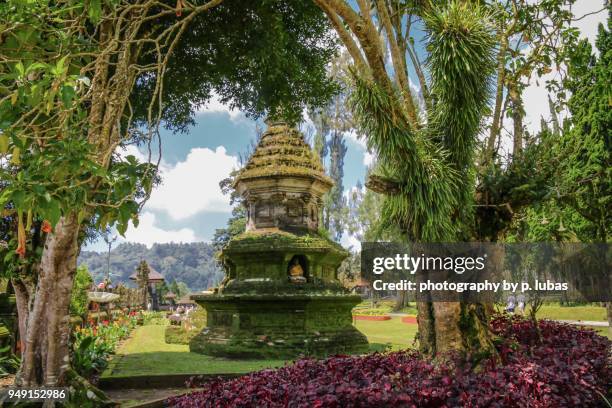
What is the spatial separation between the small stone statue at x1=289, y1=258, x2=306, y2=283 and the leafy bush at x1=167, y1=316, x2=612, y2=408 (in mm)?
4807

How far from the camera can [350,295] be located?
10.8 m

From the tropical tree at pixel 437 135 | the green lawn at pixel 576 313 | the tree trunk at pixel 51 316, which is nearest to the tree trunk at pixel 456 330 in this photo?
the tropical tree at pixel 437 135

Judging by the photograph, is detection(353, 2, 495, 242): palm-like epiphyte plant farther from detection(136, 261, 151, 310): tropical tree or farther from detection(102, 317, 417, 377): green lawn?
detection(136, 261, 151, 310): tropical tree

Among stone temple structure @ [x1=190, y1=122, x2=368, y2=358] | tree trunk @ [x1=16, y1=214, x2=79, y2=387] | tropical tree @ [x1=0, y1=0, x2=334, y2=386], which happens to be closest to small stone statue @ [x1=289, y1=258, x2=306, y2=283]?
stone temple structure @ [x1=190, y1=122, x2=368, y2=358]

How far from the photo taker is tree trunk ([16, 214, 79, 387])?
214 inches

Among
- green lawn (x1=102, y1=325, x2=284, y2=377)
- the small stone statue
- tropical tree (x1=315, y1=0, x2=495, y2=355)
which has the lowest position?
green lawn (x1=102, y1=325, x2=284, y2=377)

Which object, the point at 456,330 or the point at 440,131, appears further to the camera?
the point at 440,131

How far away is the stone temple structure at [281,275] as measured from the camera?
32.8 feet

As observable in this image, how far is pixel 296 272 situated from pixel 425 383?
22.2 feet

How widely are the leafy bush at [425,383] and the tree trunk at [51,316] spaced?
1373 millimetres

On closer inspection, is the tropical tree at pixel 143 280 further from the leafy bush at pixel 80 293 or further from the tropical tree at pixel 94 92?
the tropical tree at pixel 94 92

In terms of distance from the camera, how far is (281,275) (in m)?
10.8

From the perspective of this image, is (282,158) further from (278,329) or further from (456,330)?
(456,330)

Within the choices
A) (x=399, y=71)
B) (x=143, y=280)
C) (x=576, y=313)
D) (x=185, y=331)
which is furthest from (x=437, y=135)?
(x=143, y=280)
